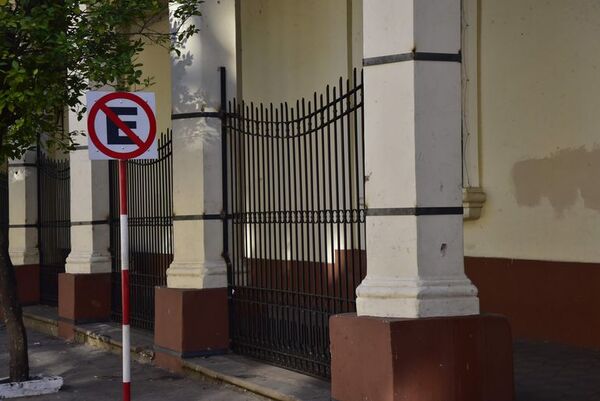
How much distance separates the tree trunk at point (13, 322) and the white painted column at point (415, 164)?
4.50 meters

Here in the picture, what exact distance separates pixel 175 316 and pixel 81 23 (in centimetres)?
317

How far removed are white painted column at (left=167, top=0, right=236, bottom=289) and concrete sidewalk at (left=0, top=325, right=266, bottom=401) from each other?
1.07 m

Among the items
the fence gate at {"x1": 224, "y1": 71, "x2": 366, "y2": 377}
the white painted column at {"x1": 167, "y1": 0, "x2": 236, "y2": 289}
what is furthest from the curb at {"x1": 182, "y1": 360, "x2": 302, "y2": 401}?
the white painted column at {"x1": 167, "y1": 0, "x2": 236, "y2": 289}

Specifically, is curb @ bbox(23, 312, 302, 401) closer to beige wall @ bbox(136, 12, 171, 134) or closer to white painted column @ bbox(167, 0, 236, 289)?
white painted column @ bbox(167, 0, 236, 289)

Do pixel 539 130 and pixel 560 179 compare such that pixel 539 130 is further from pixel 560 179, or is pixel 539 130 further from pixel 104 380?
pixel 104 380

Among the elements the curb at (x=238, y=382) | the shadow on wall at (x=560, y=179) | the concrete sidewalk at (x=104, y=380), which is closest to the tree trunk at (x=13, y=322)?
the concrete sidewalk at (x=104, y=380)

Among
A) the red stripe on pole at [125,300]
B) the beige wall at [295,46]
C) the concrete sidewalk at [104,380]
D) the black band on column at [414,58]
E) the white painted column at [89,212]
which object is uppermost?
the beige wall at [295,46]

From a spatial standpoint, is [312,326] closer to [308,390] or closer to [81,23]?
[308,390]

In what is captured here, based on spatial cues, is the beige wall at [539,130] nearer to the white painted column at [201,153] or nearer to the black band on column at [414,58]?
the white painted column at [201,153]

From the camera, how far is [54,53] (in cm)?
954

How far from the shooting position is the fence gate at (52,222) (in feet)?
58.6

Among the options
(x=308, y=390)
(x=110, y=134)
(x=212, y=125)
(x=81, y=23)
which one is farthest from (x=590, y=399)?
(x=81, y=23)

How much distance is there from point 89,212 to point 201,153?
4420mm

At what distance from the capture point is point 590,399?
798cm
